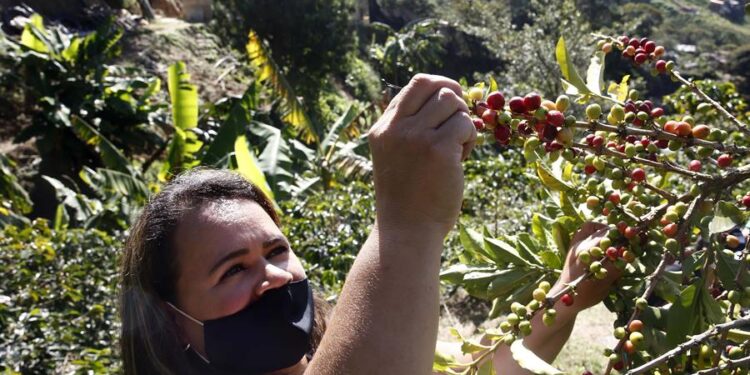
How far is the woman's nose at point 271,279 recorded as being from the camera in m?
1.52

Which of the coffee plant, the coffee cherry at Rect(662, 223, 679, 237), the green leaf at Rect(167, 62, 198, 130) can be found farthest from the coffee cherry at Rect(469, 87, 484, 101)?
the green leaf at Rect(167, 62, 198, 130)

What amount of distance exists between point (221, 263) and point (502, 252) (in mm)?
617

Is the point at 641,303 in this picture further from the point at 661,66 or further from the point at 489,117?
the point at 661,66

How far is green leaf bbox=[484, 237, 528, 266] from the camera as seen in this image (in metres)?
1.35

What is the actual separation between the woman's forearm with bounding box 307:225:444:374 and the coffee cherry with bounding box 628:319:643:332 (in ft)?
1.03

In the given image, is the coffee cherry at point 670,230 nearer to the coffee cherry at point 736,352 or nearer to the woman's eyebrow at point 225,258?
the coffee cherry at point 736,352

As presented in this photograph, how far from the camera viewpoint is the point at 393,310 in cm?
97

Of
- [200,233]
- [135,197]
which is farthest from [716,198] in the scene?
[135,197]

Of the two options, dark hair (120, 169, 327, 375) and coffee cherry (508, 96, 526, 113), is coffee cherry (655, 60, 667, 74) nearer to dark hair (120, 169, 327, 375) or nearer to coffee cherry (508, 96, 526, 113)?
coffee cherry (508, 96, 526, 113)

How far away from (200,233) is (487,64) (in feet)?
68.7

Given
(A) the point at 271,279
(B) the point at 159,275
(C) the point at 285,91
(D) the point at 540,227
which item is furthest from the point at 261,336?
(C) the point at 285,91

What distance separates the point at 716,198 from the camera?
3.68ft

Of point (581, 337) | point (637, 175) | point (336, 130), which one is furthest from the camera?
point (336, 130)

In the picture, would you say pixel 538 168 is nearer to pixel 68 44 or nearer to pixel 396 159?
pixel 396 159
